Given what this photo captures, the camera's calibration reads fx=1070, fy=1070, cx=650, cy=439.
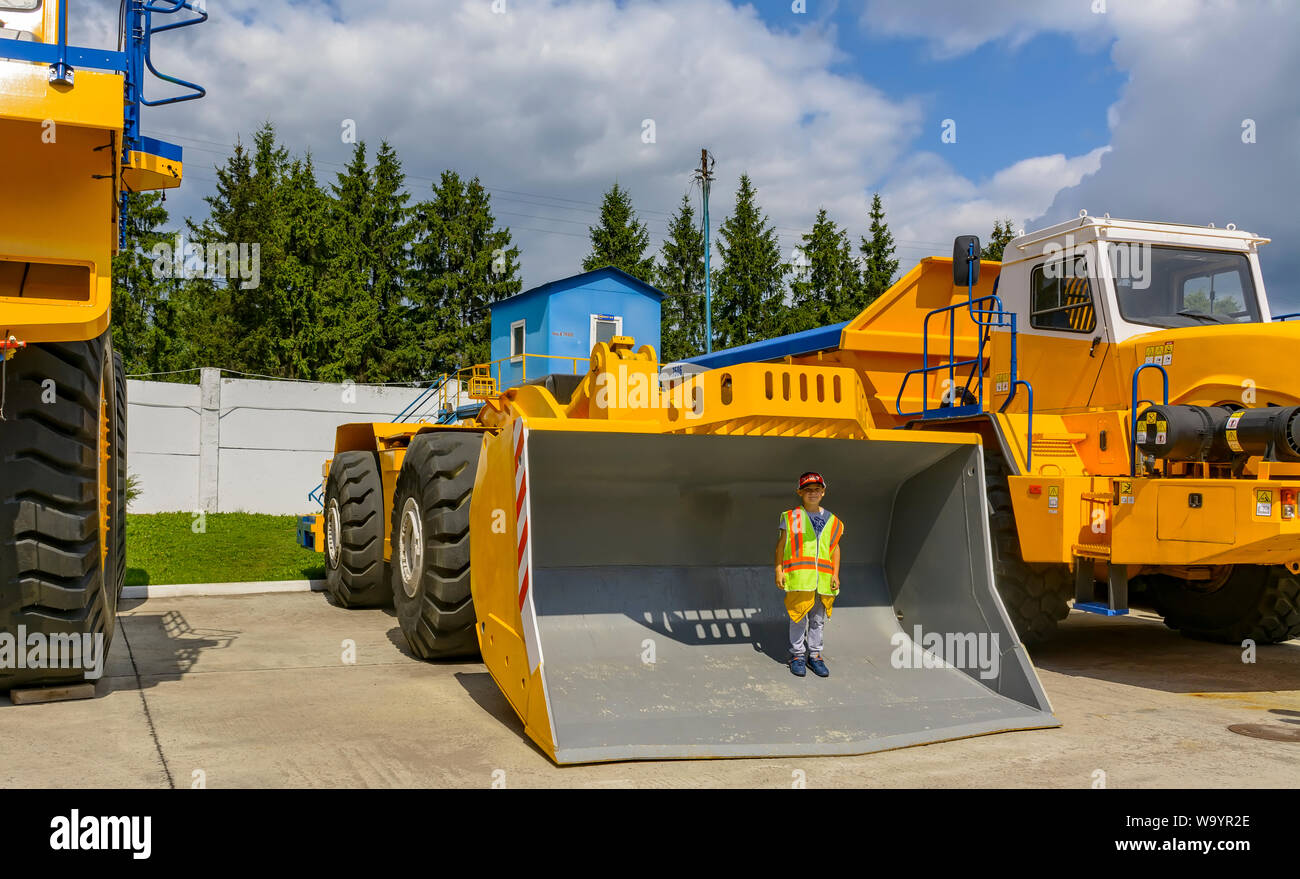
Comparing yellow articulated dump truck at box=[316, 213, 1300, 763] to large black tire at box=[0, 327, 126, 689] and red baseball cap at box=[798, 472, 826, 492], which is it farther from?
large black tire at box=[0, 327, 126, 689]

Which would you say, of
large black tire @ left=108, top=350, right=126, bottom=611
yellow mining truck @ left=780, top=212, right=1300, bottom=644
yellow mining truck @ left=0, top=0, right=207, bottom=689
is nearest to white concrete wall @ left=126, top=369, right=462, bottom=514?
large black tire @ left=108, top=350, right=126, bottom=611

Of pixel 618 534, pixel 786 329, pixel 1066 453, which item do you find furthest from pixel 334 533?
pixel 786 329

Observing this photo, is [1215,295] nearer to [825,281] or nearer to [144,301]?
[825,281]

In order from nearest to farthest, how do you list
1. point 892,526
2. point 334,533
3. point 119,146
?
point 119,146, point 892,526, point 334,533

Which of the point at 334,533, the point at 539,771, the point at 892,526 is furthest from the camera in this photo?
the point at 334,533

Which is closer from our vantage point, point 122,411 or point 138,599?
point 122,411

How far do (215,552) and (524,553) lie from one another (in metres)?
10.3

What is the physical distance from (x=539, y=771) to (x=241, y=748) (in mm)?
1498

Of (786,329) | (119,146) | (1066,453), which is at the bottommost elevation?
(1066,453)

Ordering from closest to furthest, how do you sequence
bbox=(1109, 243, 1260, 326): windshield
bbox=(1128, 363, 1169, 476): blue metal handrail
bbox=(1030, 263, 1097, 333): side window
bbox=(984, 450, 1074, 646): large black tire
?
bbox=(1128, 363, 1169, 476): blue metal handrail → bbox=(984, 450, 1074, 646): large black tire → bbox=(1109, 243, 1260, 326): windshield → bbox=(1030, 263, 1097, 333): side window

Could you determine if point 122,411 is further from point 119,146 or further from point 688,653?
point 688,653

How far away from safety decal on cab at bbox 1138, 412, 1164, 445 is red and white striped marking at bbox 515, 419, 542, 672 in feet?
12.7

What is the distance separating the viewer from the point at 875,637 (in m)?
6.56

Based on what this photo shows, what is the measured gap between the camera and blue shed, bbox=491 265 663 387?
14703mm
